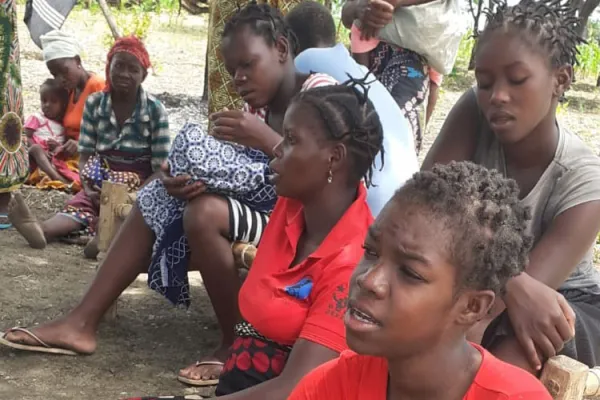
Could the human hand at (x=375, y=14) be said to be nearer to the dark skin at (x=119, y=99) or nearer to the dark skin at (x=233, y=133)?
the dark skin at (x=233, y=133)

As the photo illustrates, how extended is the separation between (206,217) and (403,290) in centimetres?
158

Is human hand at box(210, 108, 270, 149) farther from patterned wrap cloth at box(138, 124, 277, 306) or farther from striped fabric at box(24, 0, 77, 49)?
striped fabric at box(24, 0, 77, 49)

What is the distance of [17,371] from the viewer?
3229 mm

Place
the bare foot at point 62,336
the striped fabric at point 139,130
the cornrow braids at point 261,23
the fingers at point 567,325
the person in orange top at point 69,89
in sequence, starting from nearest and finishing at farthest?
the fingers at point 567,325
the cornrow braids at point 261,23
the bare foot at point 62,336
the striped fabric at point 139,130
the person in orange top at point 69,89

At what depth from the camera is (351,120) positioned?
96.3 inches

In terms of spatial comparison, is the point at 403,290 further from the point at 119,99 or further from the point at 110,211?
the point at 119,99

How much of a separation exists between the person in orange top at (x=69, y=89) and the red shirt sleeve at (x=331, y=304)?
12.1 feet

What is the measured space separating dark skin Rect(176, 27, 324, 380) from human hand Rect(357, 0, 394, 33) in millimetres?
583

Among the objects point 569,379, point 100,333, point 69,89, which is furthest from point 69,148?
point 569,379

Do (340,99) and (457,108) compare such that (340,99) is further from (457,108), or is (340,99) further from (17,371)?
(17,371)

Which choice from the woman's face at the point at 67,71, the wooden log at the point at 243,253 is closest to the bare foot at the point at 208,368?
the wooden log at the point at 243,253

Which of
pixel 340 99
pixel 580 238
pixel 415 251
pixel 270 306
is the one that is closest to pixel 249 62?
pixel 340 99

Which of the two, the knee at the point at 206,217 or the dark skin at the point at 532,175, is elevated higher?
the dark skin at the point at 532,175

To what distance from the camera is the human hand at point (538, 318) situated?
2.03 meters
